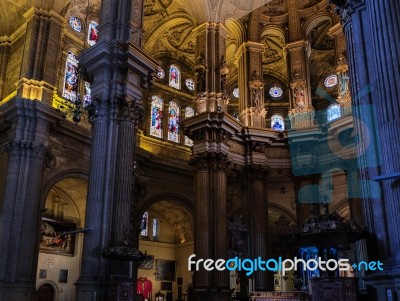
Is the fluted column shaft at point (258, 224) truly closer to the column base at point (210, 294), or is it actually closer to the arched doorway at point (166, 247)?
the column base at point (210, 294)

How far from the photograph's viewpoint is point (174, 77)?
1312 inches

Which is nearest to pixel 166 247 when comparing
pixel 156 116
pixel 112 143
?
pixel 156 116

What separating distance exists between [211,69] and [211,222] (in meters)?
8.06

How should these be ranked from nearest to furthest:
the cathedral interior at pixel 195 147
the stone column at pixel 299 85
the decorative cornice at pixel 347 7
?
the cathedral interior at pixel 195 147 < the decorative cornice at pixel 347 7 < the stone column at pixel 299 85

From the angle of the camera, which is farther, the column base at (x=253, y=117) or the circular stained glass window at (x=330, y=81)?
the circular stained glass window at (x=330, y=81)

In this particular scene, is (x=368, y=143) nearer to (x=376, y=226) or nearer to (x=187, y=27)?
(x=376, y=226)

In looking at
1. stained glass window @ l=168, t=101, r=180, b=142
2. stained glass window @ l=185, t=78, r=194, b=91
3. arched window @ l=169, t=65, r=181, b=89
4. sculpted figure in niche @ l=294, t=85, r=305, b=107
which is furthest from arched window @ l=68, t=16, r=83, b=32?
sculpted figure in niche @ l=294, t=85, r=305, b=107

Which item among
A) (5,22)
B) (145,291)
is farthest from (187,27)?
(145,291)

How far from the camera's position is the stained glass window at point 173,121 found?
103 feet

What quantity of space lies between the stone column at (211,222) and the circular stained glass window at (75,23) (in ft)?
37.9

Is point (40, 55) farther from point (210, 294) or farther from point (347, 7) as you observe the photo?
point (347, 7)

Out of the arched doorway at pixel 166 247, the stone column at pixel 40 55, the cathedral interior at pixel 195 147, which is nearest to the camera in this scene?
the cathedral interior at pixel 195 147

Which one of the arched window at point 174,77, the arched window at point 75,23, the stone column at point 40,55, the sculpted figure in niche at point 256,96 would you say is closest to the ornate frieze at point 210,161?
the sculpted figure in niche at point 256,96

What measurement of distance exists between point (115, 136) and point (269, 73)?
20.4 metres
